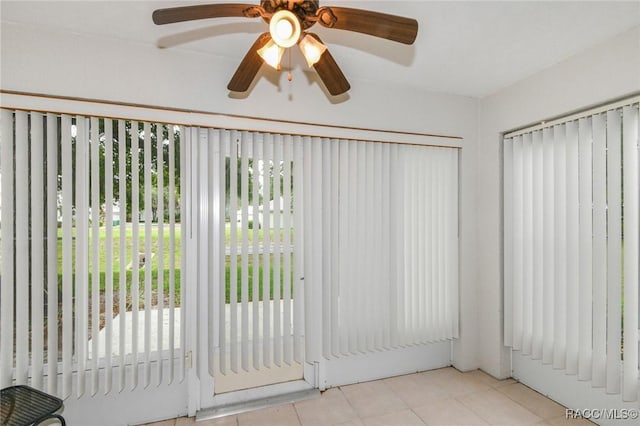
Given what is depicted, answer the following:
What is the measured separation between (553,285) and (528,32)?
5.99ft

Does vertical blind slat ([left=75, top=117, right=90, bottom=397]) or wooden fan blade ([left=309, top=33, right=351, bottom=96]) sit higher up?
wooden fan blade ([left=309, top=33, right=351, bottom=96])

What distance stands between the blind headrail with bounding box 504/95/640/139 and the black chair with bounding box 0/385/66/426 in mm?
3658

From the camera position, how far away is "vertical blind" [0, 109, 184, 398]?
75.0 inches

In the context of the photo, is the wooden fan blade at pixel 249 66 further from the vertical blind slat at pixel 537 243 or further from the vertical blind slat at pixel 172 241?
the vertical blind slat at pixel 537 243

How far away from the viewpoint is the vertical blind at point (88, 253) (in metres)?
1.90

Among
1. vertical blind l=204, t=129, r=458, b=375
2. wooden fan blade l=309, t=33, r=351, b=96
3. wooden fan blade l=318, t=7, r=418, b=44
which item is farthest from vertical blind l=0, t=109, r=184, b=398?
wooden fan blade l=318, t=7, r=418, b=44

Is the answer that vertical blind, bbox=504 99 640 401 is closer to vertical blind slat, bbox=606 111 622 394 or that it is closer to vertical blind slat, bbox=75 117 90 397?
vertical blind slat, bbox=606 111 622 394

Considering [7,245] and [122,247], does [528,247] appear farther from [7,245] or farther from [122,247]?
[7,245]

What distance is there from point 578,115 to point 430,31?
125 centimetres

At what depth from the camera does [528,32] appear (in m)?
1.98

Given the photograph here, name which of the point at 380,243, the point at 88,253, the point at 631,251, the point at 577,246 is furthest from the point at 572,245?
the point at 88,253

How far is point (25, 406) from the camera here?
5.44 feet

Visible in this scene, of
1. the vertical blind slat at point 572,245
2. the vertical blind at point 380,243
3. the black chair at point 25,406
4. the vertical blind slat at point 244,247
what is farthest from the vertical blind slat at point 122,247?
the vertical blind slat at point 572,245

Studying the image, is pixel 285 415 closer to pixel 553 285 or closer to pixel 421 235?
pixel 421 235
